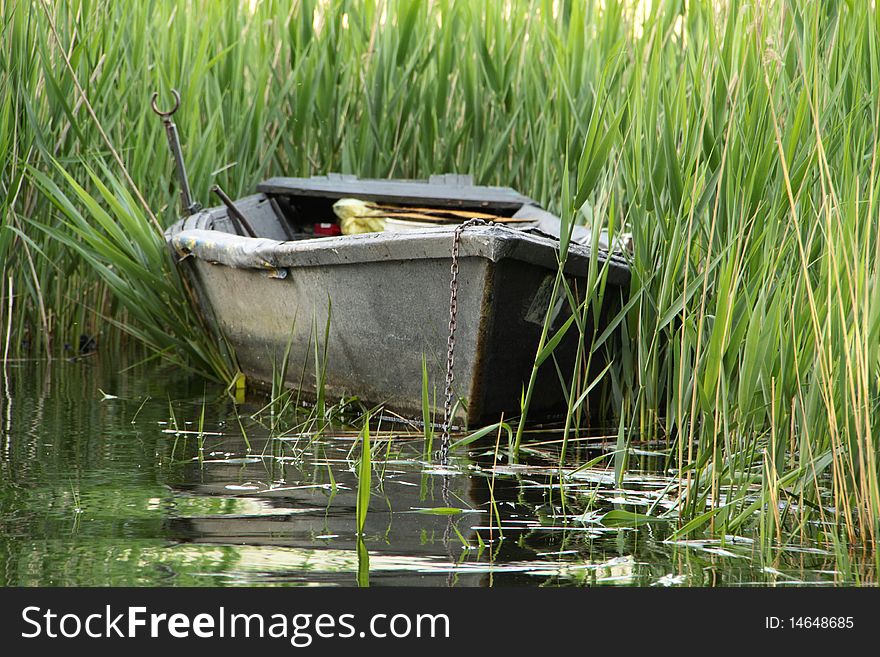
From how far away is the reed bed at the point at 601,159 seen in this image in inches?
116

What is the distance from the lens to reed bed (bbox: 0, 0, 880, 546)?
116 inches

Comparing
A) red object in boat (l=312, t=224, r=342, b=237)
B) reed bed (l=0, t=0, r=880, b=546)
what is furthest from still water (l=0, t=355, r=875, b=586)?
red object in boat (l=312, t=224, r=342, b=237)

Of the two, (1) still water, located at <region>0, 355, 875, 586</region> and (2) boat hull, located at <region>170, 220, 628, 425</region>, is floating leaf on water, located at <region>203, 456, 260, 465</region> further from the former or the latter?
(2) boat hull, located at <region>170, 220, 628, 425</region>

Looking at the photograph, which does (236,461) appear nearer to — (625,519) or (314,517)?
(314,517)

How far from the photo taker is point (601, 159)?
11.9 feet

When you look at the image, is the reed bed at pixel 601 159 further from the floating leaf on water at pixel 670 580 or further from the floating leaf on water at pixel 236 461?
the floating leaf on water at pixel 236 461

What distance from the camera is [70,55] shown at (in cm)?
581

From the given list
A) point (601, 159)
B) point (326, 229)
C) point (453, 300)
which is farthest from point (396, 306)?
point (326, 229)

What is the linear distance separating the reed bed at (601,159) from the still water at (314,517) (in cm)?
17

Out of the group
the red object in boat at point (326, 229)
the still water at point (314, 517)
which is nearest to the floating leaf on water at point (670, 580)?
the still water at point (314, 517)

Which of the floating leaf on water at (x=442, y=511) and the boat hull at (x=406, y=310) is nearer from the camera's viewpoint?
the floating leaf on water at (x=442, y=511)

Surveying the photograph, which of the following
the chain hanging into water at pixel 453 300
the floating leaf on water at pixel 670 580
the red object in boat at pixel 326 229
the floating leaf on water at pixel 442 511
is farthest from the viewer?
the red object in boat at pixel 326 229

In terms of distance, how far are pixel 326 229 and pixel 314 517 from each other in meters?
3.69

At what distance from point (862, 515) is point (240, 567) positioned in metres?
1.44
